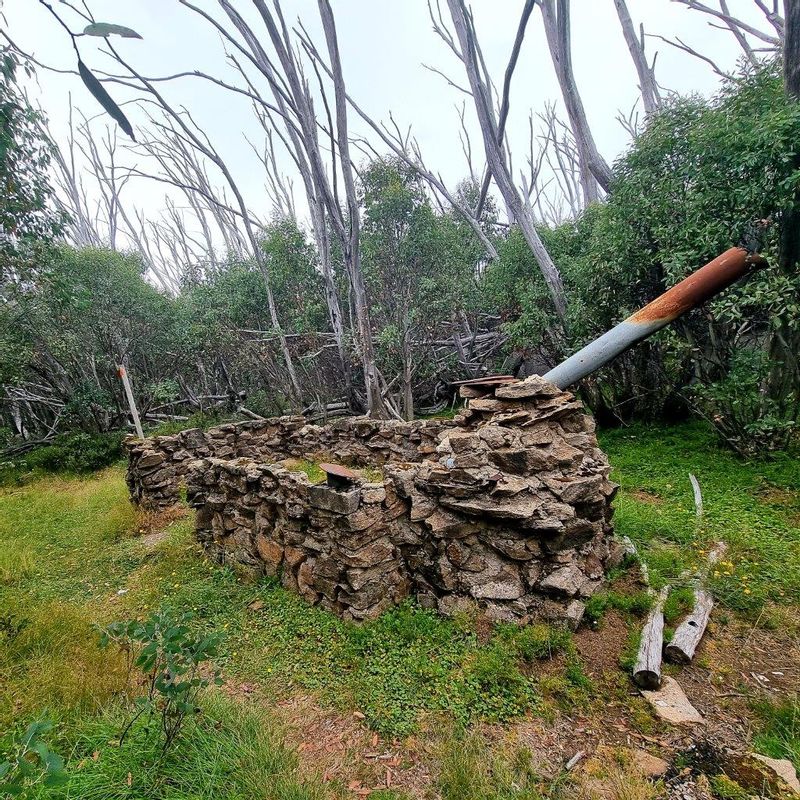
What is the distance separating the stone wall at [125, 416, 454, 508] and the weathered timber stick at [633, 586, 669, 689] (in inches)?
131

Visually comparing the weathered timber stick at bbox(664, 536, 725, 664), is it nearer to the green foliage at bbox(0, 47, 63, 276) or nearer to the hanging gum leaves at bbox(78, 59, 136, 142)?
the hanging gum leaves at bbox(78, 59, 136, 142)


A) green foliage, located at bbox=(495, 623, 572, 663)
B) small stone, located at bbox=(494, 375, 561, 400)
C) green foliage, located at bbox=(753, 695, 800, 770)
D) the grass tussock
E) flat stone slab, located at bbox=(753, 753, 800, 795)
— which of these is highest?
small stone, located at bbox=(494, 375, 561, 400)

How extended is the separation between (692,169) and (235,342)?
12.7 meters

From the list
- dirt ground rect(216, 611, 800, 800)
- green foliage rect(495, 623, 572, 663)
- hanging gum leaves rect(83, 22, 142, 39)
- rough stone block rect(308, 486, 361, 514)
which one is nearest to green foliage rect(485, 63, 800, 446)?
dirt ground rect(216, 611, 800, 800)

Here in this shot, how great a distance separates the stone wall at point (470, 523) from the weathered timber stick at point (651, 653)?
47 centimetres

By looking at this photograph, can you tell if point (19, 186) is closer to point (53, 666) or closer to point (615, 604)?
point (53, 666)

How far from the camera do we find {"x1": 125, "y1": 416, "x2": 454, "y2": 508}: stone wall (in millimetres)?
6805

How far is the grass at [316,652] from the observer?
87.0 inches

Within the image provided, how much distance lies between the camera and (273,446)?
27.2 feet

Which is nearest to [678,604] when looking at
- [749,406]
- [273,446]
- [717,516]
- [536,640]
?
[536,640]

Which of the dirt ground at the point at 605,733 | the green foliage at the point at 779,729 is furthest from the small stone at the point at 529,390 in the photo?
the green foliage at the point at 779,729

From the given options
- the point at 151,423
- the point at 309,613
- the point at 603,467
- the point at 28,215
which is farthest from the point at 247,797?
the point at 151,423

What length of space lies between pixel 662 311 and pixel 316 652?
507 cm

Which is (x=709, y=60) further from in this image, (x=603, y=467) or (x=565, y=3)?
(x=603, y=467)
